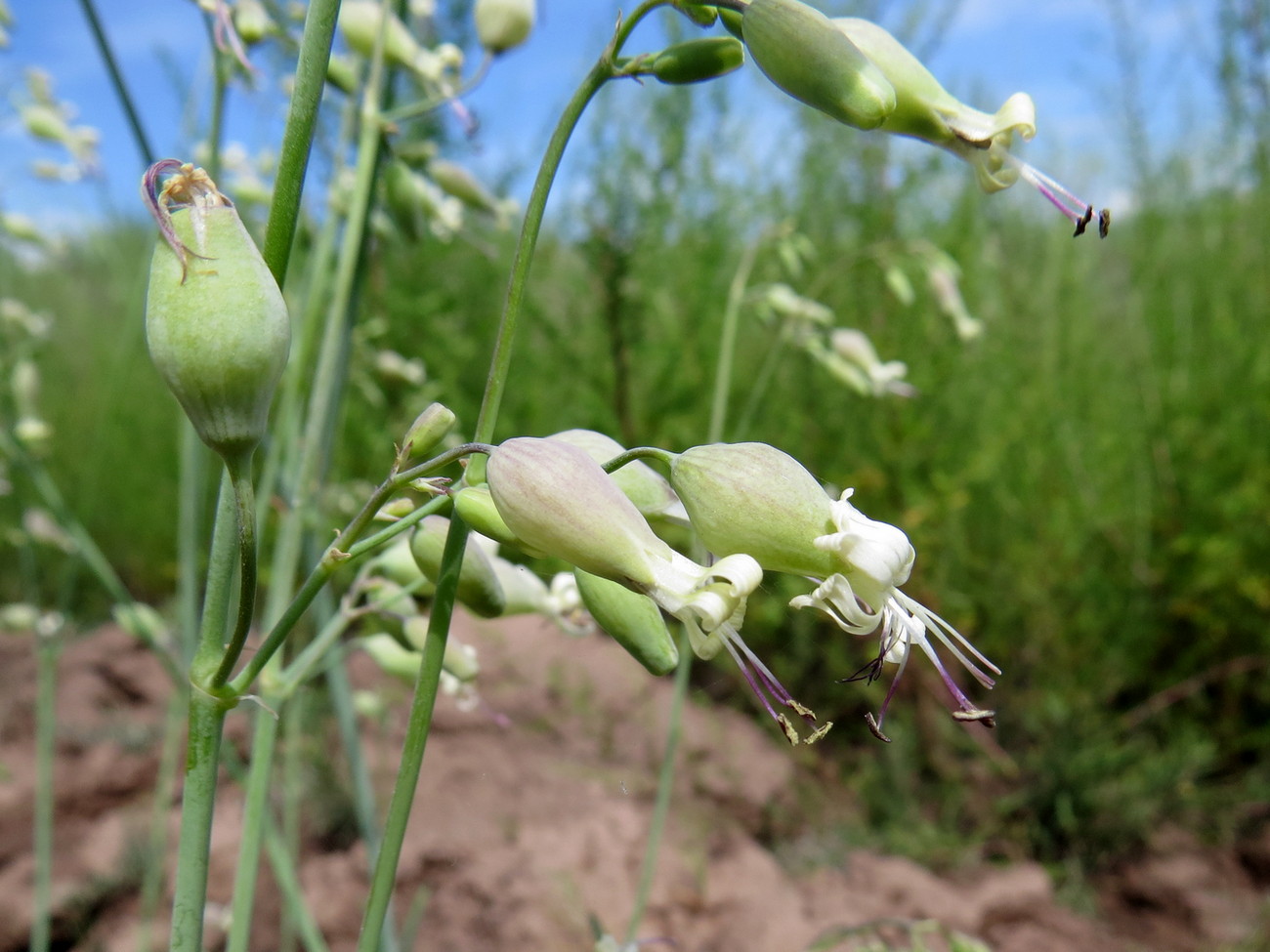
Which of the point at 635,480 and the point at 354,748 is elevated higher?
the point at 635,480

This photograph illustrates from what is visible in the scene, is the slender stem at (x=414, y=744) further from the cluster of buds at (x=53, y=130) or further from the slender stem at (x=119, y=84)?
the cluster of buds at (x=53, y=130)

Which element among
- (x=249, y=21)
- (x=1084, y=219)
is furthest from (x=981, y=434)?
(x=1084, y=219)

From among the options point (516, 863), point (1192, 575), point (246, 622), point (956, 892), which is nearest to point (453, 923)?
point (516, 863)

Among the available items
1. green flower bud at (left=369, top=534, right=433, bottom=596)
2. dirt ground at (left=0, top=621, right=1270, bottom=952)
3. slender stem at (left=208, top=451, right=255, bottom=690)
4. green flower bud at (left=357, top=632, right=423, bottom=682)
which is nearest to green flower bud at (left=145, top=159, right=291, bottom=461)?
slender stem at (left=208, top=451, right=255, bottom=690)

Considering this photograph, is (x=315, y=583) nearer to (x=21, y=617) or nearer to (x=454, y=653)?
(x=454, y=653)

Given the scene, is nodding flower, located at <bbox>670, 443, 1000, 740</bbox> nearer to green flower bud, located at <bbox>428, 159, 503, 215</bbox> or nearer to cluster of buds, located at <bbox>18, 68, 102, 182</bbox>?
green flower bud, located at <bbox>428, 159, 503, 215</bbox>

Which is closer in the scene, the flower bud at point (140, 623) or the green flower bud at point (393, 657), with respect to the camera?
the green flower bud at point (393, 657)

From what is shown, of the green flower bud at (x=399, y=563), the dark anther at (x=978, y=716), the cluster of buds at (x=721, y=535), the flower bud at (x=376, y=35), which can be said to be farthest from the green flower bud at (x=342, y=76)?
the dark anther at (x=978, y=716)
